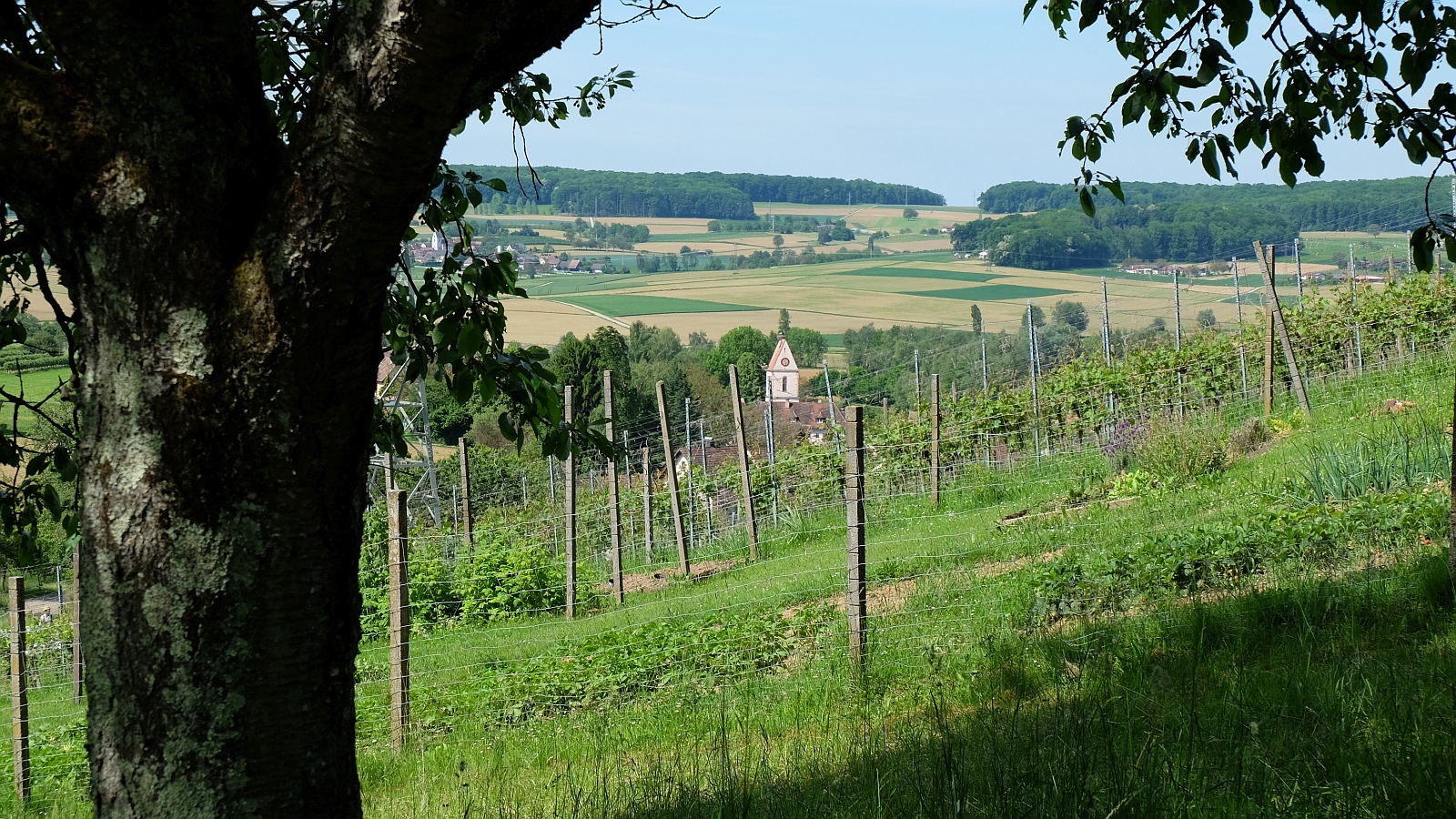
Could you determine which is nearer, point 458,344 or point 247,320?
point 247,320

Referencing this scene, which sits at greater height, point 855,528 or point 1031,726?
point 855,528

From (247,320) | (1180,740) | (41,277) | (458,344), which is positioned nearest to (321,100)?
(247,320)

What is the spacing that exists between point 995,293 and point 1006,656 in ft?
314

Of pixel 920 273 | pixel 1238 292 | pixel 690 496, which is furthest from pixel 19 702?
pixel 920 273

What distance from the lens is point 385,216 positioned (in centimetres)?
194

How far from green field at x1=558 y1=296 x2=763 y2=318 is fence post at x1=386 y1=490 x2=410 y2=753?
96.0 m

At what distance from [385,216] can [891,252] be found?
5407 inches

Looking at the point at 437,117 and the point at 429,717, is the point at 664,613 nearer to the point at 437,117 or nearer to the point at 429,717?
the point at 429,717

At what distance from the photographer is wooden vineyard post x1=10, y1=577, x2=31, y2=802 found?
7.30 m

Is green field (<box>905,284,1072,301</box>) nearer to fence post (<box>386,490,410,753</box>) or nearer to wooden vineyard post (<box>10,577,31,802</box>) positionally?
fence post (<box>386,490,410,753</box>)

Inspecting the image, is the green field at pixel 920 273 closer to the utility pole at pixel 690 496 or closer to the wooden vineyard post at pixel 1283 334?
the utility pole at pixel 690 496

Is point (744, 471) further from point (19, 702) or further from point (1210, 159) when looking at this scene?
point (1210, 159)

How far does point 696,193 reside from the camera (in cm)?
15038

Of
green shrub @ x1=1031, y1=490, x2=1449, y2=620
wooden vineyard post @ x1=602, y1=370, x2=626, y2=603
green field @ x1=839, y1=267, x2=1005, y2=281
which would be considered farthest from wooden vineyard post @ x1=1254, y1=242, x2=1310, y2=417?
green field @ x1=839, y1=267, x2=1005, y2=281
